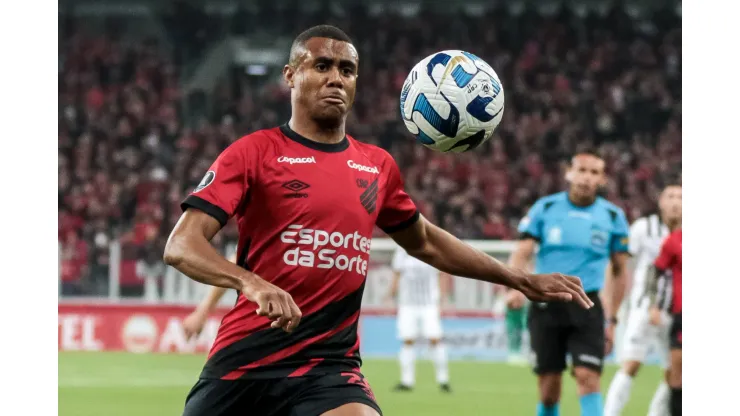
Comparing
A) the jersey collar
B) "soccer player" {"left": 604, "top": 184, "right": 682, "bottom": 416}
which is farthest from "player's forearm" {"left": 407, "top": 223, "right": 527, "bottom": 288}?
"soccer player" {"left": 604, "top": 184, "right": 682, "bottom": 416}

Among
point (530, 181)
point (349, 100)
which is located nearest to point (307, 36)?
point (349, 100)

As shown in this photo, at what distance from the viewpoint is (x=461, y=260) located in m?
4.66

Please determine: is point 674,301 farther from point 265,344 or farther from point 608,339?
point 265,344

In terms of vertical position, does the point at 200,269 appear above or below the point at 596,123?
below

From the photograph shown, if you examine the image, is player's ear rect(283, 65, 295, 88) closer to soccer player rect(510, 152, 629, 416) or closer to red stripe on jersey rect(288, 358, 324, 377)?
red stripe on jersey rect(288, 358, 324, 377)

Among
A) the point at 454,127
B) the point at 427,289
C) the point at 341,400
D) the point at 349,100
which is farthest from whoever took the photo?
the point at 427,289

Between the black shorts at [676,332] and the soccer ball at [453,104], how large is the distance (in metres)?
3.74

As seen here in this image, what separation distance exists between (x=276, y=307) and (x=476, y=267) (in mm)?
1463

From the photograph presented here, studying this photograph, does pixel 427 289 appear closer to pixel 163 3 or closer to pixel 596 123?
pixel 596 123

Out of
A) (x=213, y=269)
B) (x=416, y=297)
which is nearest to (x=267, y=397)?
(x=213, y=269)

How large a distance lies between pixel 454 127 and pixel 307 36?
2.45 feet

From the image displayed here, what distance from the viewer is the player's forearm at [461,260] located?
4578 mm

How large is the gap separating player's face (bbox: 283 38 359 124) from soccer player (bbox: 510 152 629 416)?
13.3 ft

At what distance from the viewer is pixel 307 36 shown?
4367mm
